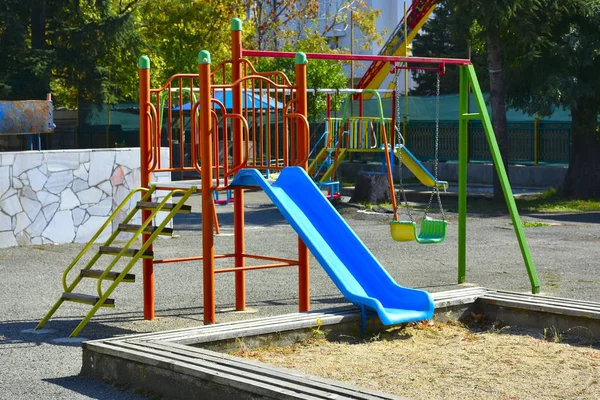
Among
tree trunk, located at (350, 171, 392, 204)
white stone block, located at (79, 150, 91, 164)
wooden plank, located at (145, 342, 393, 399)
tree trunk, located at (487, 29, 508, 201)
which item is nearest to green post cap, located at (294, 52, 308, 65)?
wooden plank, located at (145, 342, 393, 399)

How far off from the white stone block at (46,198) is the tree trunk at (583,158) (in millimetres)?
10941

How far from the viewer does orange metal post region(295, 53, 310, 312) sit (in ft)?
26.7

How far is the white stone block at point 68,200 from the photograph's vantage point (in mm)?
13594

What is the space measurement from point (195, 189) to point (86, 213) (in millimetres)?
6197

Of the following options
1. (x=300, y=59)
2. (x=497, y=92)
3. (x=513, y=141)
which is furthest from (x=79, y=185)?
(x=513, y=141)

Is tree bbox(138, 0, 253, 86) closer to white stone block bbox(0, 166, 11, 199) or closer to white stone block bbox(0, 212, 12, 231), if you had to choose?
white stone block bbox(0, 166, 11, 199)

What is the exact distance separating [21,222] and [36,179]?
0.62 m

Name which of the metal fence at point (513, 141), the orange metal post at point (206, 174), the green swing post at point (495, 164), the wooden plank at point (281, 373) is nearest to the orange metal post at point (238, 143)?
the orange metal post at point (206, 174)

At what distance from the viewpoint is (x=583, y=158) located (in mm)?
20328

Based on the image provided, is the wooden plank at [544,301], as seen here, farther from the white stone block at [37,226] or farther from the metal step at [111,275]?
the white stone block at [37,226]

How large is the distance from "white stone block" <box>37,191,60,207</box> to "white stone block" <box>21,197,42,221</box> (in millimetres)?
58

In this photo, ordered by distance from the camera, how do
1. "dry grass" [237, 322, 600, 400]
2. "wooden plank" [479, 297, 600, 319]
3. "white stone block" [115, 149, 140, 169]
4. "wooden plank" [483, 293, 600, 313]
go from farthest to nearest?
"white stone block" [115, 149, 140, 169]
"wooden plank" [483, 293, 600, 313]
"wooden plank" [479, 297, 600, 319]
"dry grass" [237, 322, 600, 400]

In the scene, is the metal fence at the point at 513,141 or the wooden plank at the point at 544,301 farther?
the metal fence at the point at 513,141

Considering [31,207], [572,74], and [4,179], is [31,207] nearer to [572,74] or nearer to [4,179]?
[4,179]
